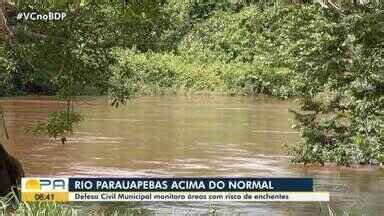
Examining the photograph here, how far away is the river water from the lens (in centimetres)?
1252

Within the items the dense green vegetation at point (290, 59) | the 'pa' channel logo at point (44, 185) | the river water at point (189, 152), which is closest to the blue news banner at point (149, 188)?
the 'pa' channel logo at point (44, 185)

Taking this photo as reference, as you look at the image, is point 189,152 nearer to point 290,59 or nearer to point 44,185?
point 290,59

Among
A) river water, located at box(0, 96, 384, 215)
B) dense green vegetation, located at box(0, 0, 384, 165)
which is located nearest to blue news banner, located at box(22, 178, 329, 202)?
dense green vegetation, located at box(0, 0, 384, 165)

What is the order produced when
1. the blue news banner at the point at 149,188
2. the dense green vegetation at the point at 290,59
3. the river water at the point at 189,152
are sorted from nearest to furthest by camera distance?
the blue news banner at the point at 149,188 → the dense green vegetation at the point at 290,59 → the river water at the point at 189,152

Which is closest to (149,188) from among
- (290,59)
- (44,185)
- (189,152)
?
(44,185)

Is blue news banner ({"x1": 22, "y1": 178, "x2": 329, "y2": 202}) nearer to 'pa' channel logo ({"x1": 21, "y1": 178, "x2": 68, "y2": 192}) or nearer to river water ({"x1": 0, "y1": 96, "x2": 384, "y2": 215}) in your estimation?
'pa' channel logo ({"x1": 21, "y1": 178, "x2": 68, "y2": 192})

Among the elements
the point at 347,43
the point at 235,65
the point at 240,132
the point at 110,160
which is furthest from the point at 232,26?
the point at 347,43

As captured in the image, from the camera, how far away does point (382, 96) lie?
14.2m

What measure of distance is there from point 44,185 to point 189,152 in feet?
37.3

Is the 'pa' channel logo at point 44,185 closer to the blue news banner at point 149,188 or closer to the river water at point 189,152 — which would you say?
the blue news banner at point 149,188

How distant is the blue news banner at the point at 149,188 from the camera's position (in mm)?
7523

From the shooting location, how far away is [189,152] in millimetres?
18953

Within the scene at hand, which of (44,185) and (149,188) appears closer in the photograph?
(44,185)

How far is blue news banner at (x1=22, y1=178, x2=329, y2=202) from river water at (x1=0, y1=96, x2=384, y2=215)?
225 cm
